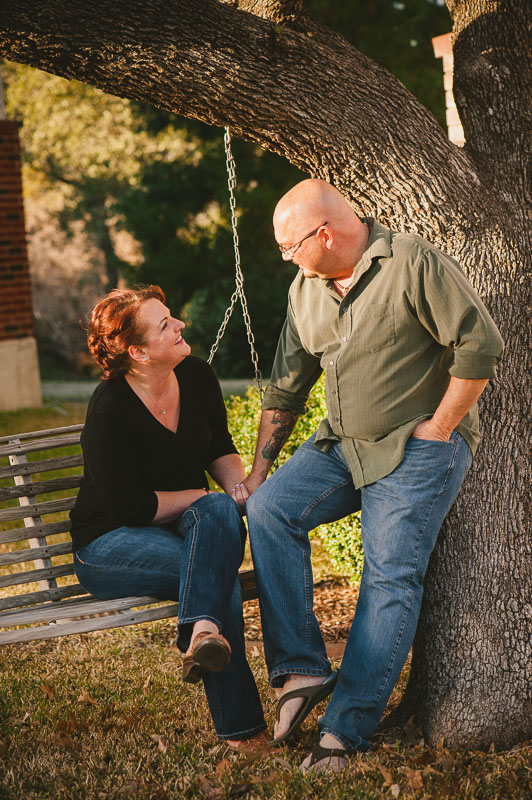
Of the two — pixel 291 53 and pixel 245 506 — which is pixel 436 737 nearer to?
pixel 245 506

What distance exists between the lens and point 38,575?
3.97 m

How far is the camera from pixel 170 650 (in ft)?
15.5

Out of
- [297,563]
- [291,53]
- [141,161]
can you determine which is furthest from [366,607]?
[141,161]

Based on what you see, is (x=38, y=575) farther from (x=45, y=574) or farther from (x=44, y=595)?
(x=44, y=595)

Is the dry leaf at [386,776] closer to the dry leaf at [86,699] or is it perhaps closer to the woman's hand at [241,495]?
the woman's hand at [241,495]

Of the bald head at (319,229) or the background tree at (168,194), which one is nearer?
the bald head at (319,229)

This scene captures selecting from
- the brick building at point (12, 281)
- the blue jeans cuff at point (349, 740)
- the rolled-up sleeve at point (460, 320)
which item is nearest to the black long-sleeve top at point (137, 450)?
the blue jeans cuff at point (349, 740)

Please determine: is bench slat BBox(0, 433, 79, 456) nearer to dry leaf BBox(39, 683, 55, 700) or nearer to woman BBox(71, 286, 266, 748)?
woman BBox(71, 286, 266, 748)

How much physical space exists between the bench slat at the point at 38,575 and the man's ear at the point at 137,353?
1.01 meters

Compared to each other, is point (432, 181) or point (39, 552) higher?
point (432, 181)

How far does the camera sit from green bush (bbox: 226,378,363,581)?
16.6 feet

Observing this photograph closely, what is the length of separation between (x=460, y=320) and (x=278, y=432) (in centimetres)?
109

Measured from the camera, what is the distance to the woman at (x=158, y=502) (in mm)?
3307

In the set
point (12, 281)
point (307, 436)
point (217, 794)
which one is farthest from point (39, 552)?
point (12, 281)
